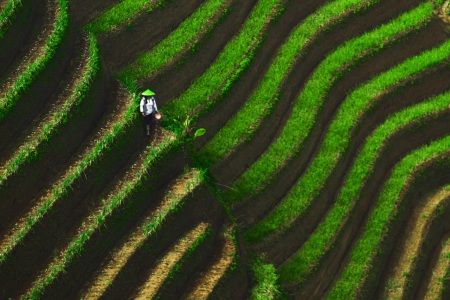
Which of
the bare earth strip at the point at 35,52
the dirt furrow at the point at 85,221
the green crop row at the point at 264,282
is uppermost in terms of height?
the bare earth strip at the point at 35,52

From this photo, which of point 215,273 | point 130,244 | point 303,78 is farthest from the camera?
point 303,78

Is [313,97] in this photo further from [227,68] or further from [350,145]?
[227,68]

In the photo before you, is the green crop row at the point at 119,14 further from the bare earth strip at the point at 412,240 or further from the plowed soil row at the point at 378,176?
the bare earth strip at the point at 412,240

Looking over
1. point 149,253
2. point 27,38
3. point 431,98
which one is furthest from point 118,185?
point 431,98

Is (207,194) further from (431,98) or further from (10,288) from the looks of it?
(431,98)

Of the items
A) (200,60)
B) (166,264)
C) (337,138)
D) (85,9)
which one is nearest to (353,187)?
(337,138)

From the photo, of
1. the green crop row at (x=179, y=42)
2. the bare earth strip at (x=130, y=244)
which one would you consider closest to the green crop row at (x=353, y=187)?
the bare earth strip at (x=130, y=244)
